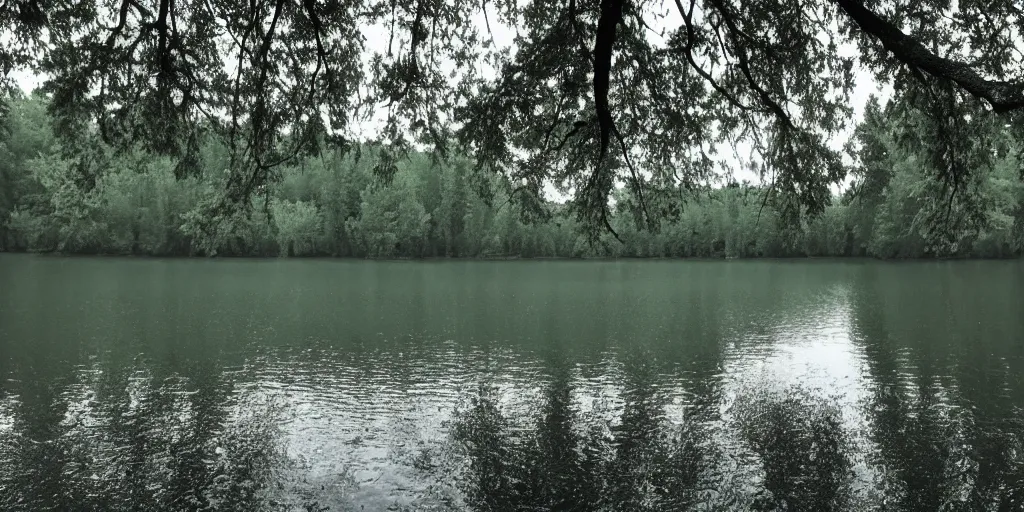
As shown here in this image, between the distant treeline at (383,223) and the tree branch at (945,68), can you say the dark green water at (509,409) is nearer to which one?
the tree branch at (945,68)

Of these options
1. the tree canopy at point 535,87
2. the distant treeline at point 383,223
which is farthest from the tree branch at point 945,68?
the distant treeline at point 383,223

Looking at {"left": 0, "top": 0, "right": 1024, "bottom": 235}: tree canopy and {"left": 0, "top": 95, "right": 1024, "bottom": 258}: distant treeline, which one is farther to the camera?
{"left": 0, "top": 95, "right": 1024, "bottom": 258}: distant treeline

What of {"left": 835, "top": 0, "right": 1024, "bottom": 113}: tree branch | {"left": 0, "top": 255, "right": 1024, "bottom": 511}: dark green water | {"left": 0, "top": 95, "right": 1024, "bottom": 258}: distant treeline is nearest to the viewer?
{"left": 835, "top": 0, "right": 1024, "bottom": 113}: tree branch

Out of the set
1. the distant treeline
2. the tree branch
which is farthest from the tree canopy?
the distant treeline

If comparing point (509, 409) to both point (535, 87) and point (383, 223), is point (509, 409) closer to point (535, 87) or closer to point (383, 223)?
point (535, 87)

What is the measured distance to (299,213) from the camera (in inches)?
2469

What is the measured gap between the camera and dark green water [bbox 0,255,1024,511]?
6.77 m

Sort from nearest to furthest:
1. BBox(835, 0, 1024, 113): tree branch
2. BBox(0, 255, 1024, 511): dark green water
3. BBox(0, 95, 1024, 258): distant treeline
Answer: BBox(835, 0, 1024, 113): tree branch
BBox(0, 255, 1024, 511): dark green water
BBox(0, 95, 1024, 258): distant treeline

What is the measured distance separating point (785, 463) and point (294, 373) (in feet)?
28.2

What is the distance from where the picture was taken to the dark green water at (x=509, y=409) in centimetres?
677

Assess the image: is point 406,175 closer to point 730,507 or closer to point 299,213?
point 299,213

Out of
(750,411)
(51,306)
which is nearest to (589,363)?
(750,411)

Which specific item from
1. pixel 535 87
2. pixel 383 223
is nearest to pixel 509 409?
pixel 535 87

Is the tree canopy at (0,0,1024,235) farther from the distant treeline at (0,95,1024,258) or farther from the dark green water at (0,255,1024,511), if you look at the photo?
the distant treeline at (0,95,1024,258)
